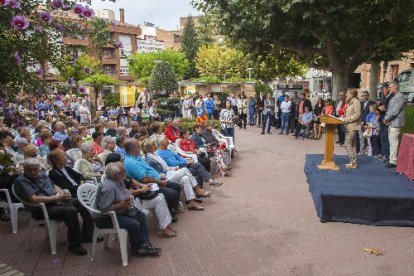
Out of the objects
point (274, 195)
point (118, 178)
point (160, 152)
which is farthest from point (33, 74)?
point (274, 195)

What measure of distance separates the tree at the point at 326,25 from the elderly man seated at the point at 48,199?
34.5ft

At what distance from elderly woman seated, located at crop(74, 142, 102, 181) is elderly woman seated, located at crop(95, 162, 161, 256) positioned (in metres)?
1.67

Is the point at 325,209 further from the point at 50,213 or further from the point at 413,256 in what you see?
the point at 50,213

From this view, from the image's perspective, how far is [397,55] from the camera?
17.5 meters

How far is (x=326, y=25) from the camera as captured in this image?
1407 centimetres

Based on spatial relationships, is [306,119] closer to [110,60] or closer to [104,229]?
[104,229]

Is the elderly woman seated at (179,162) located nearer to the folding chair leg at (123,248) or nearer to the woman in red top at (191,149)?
the woman in red top at (191,149)

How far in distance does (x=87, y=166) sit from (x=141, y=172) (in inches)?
47.2

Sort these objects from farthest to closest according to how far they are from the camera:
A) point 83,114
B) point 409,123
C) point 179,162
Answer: point 83,114
point 409,123
point 179,162

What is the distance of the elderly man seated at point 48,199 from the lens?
4965 mm

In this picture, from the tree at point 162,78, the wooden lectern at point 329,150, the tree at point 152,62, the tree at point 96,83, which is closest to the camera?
the wooden lectern at point 329,150

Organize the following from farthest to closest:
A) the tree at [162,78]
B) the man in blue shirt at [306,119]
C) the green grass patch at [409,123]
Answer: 1. the tree at [162,78]
2. the man in blue shirt at [306,119]
3. the green grass patch at [409,123]

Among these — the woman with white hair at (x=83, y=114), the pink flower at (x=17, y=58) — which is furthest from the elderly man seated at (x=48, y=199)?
the woman with white hair at (x=83, y=114)

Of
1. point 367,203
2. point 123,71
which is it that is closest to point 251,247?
point 367,203
